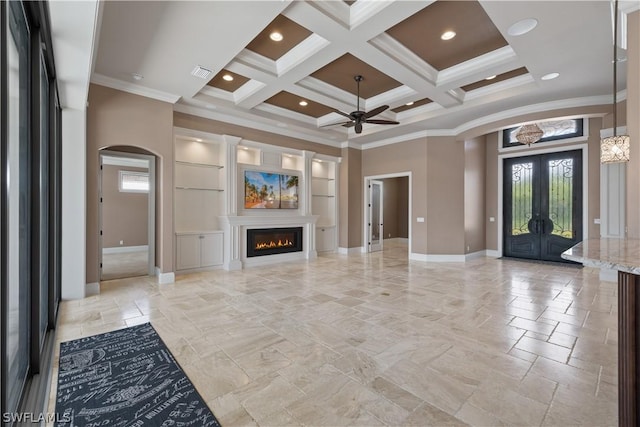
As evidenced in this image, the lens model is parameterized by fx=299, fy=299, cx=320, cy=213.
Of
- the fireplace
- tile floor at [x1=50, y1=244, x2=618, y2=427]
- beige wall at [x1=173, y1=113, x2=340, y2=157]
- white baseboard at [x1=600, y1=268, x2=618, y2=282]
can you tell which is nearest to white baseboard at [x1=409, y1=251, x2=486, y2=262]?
tile floor at [x1=50, y1=244, x2=618, y2=427]

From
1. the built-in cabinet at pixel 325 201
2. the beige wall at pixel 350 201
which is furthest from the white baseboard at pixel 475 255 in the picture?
the built-in cabinet at pixel 325 201

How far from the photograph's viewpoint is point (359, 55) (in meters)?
4.20

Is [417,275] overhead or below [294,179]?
below

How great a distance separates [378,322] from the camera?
3.46m

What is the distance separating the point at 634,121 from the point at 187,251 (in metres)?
6.66

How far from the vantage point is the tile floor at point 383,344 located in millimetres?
1968

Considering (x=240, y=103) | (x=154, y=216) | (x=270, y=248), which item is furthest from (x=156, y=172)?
(x=270, y=248)

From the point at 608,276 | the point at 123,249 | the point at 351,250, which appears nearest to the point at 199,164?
the point at 123,249

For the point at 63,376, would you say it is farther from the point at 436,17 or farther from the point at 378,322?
the point at 436,17

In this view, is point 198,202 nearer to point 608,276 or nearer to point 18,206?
point 18,206

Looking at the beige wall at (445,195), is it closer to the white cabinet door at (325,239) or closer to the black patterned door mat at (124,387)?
the white cabinet door at (325,239)

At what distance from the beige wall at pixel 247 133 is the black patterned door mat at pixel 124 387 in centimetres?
438

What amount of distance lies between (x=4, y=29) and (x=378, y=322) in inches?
142

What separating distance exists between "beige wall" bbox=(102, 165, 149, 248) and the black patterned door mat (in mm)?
6628
